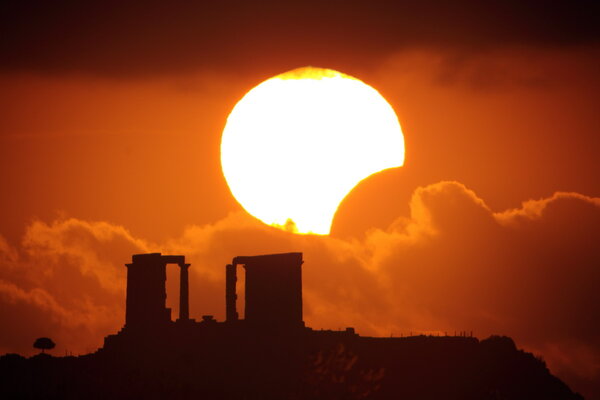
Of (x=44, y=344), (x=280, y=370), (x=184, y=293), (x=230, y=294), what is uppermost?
(x=184, y=293)

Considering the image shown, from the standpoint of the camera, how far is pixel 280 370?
62.2m

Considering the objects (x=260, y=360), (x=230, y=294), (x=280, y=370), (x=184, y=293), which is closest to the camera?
(x=280, y=370)

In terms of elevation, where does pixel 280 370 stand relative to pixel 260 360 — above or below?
below

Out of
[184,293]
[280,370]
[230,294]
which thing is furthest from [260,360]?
[184,293]

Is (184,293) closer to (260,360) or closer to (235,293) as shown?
(235,293)

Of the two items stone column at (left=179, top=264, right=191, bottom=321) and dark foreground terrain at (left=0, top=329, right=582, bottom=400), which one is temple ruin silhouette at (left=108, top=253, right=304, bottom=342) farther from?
dark foreground terrain at (left=0, top=329, right=582, bottom=400)

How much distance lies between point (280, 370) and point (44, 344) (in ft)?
53.9

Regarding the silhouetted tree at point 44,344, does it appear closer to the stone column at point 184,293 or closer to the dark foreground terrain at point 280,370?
the dark foreground terrain at point 280,370

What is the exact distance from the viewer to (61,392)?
58.4m

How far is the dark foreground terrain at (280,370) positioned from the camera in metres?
59.2

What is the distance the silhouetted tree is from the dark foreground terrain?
6.15 m

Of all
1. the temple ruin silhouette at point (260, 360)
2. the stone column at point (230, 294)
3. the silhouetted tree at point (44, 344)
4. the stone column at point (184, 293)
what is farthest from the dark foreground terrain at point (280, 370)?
the silhouetted tree at point (44, 344)

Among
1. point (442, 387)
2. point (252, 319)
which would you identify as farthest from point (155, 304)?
point (442, 387)

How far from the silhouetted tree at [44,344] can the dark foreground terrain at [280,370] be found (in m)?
6.15
